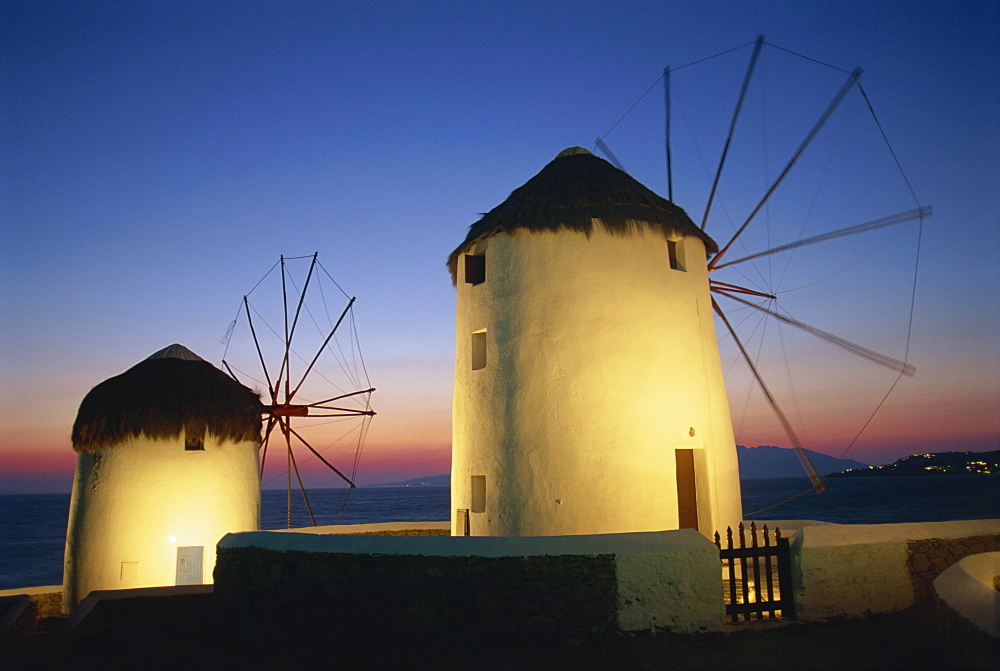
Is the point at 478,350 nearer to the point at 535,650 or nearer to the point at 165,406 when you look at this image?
the point at 535,650

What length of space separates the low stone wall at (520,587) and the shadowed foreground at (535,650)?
0.48ft

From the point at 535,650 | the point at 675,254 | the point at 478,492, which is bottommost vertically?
the point at 535,650

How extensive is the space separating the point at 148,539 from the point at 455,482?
7.56 metres

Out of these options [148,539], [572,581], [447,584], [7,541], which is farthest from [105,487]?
[7,541]

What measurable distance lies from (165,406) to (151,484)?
169 centimetres

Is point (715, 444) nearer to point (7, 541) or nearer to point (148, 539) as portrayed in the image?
point (148, 539)

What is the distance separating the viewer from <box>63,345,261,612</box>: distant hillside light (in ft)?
50.7

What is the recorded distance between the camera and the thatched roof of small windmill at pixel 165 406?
15.8 m

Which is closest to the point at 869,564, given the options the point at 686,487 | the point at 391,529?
the point at 686,487

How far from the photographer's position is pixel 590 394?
11.0m

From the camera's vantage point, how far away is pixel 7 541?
68.2 meters

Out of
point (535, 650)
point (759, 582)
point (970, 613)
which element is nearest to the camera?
point (970, 613)

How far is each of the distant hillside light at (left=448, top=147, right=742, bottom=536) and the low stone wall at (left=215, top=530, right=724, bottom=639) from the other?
3124 mm

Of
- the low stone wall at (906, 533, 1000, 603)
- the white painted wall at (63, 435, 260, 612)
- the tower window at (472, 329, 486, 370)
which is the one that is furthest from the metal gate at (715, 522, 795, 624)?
the white painted wall at (63, 435, 260, 612)
